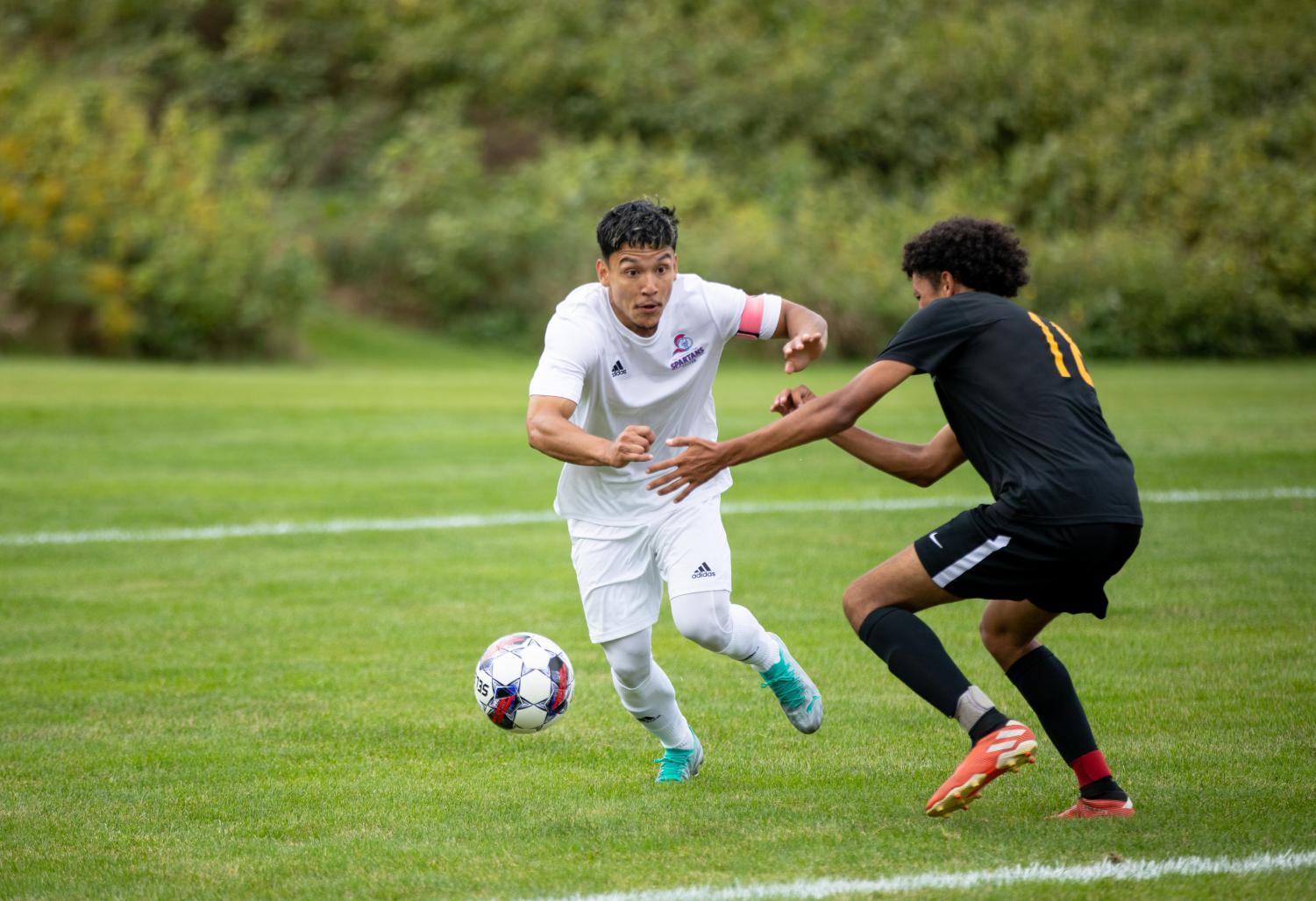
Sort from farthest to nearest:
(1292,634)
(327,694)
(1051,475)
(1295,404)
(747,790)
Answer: (1295,404) → (1292,634) → (327,694) → (747,790) → (1051,475)

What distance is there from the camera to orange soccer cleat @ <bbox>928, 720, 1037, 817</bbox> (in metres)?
4.66

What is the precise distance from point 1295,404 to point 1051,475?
16.9 metres

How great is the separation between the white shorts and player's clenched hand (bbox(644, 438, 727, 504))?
0.56m

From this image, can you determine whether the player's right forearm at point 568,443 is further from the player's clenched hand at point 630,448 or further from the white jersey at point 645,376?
the white jersey at point 645,376

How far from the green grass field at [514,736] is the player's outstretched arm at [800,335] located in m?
1.65

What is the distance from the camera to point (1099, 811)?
16.8 feet

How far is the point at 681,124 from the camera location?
36.7m

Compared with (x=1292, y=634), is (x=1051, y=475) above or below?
above

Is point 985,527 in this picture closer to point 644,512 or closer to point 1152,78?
point 644,512

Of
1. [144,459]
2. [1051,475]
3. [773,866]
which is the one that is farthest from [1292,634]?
[144,459]

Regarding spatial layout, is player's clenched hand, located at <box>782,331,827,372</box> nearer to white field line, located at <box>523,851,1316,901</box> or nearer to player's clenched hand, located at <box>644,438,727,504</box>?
player's clenched hand, located at <box>644,438,727,504</box>

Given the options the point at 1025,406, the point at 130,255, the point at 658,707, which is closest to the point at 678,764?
the point at 658,707

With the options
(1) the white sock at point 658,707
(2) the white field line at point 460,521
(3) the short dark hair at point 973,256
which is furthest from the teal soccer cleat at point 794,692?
(2) the white field line at point 460,521

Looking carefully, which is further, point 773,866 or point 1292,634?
point 1292,634
